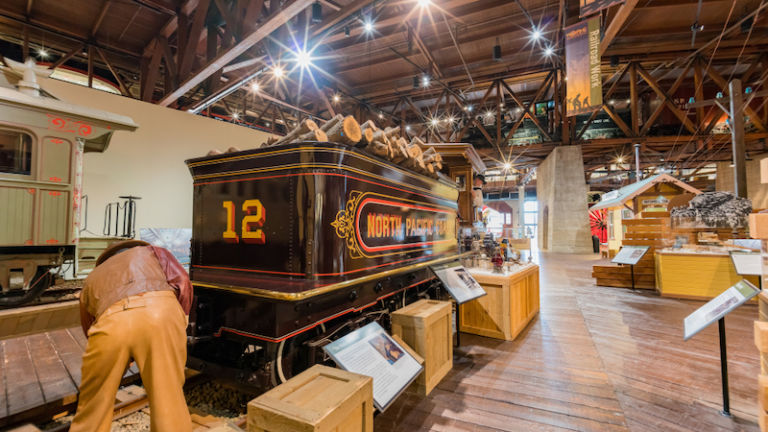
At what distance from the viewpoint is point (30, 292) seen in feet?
11.5

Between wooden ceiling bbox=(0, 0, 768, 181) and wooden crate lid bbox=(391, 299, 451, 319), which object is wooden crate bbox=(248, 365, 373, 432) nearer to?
wooden crate lid bbox=(391, 299, 451, 319)

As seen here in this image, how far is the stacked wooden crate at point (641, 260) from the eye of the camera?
6.81 metres

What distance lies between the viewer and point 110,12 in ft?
22.4

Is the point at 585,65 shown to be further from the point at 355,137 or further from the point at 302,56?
the point at 355,137

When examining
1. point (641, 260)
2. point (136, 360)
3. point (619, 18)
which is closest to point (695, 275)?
point (641, 260)

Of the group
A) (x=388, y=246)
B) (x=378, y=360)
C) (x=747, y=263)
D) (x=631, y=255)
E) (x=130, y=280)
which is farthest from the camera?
(x=631, y=255)

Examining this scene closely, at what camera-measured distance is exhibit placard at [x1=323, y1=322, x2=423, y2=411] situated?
6.23 ft

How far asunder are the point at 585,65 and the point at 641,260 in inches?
176

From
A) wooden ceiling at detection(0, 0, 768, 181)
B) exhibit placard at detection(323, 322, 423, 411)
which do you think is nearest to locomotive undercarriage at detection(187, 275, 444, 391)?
exhibit placard at detection(323, 322, 423, 411)

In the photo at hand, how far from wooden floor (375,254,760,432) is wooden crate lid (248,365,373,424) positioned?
0.73 meters

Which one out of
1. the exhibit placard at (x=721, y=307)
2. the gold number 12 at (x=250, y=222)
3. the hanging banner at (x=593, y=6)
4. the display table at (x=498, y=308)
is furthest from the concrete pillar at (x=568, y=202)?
the gold number 12 at (x=250, y=222)

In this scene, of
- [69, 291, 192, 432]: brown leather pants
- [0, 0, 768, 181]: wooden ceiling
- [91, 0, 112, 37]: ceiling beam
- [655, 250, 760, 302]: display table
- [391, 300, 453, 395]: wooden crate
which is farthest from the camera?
[91, 0, 112, 37]: ceiling beam

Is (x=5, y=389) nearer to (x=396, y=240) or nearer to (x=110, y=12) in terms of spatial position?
(x=396, y=240)

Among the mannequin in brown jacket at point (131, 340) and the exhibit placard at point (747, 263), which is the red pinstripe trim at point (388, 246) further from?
the exhibit placard at point (747, 263)
